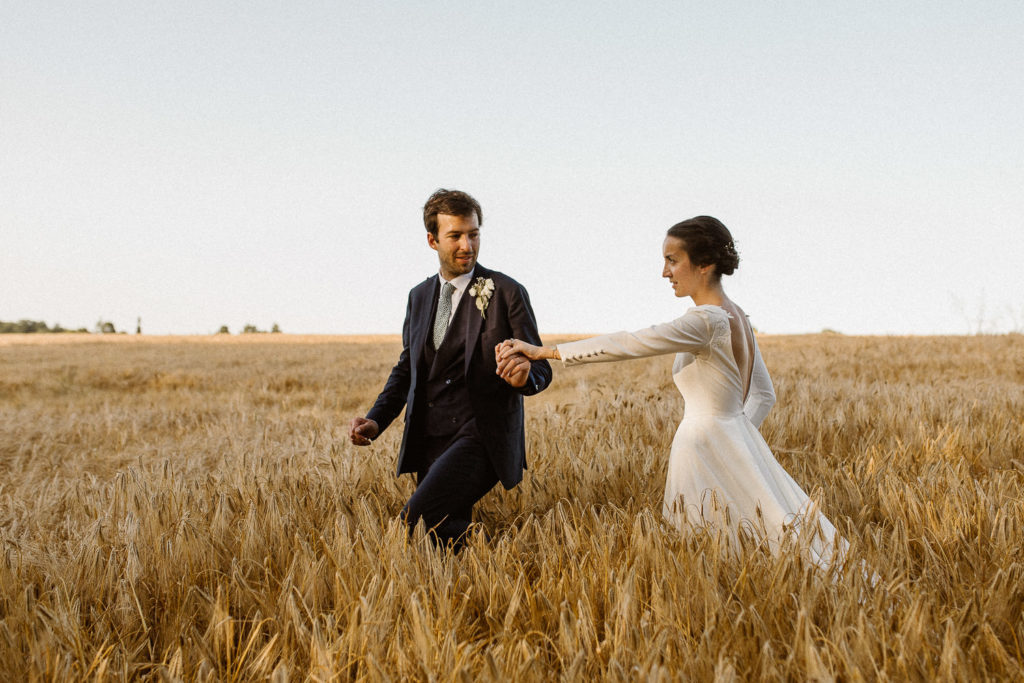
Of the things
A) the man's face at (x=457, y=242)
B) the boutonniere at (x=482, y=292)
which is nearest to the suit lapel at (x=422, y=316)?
the man's face at (x=457, y=242)

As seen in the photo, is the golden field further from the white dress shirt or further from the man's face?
the man's face

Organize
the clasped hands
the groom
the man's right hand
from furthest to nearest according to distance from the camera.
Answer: the man's right hand → the groom → the clasped hands

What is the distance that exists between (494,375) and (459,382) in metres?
0.20

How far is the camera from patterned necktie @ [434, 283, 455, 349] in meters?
3.27

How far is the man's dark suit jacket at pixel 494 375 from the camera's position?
300cm

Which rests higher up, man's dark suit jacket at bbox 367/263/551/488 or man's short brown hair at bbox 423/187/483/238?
man's short brown hair at bbox 423/187/483/238

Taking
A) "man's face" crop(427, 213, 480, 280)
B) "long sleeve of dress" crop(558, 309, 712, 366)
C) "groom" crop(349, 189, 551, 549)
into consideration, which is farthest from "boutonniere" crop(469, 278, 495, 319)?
"long sleeve of dress" crop(558, 309, 712, 366)

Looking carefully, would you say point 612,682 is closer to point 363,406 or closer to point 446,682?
point 446,682

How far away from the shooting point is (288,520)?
2936 mm

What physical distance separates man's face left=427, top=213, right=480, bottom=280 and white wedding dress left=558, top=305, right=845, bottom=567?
71cm

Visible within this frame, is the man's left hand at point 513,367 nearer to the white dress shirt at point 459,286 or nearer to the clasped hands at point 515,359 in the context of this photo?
the clasped hands at point 515,359

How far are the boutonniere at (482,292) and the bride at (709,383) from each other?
35 cm

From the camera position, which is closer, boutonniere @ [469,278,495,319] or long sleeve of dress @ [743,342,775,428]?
boutonniere @ [469,278,495,319]

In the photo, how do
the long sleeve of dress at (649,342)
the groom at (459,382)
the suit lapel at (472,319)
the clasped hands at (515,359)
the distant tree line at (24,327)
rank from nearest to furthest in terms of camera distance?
the long sleeve of dress at (649,342), the clasped hands at (515,359), the groom at (459,382), the suit lapel at (472,319), the distant tree line at (24,327)
